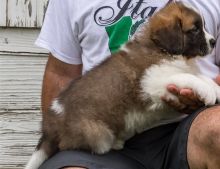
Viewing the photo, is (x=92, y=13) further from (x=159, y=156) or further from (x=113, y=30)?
(x=159, y=156)

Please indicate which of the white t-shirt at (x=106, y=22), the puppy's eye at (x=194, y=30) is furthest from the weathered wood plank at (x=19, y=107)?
the puppy's eye at (x=194, y=30)

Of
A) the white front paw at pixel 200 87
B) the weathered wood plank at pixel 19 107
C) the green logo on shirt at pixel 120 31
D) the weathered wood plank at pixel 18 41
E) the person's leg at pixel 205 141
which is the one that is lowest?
the weathered wood plank at pixel 19 107

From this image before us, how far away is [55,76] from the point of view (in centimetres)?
Result: 433

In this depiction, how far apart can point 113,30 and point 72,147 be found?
71cm

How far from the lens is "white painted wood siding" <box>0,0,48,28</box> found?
451 centimetres

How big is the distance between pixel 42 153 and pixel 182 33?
3.16ft

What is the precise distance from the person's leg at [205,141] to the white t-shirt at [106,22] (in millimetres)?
573

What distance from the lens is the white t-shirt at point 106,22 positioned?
3883mm

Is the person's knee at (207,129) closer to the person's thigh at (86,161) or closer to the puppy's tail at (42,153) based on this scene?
the person's thigh at (86,161)

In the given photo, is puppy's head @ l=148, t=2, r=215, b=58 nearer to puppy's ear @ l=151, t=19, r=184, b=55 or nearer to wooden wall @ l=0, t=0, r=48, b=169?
puppy's ear @ l=151, t=19, r=184, b=55

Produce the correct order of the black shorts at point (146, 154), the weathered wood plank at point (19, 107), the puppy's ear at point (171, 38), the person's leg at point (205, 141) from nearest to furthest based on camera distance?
the person's leg at point (205, 141) < the black shorts at point (146, 154) < the puppy's ear at point (171, 38) < the weathered wood plank at point (19, 107)

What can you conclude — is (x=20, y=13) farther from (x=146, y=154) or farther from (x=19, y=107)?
(x=146, y=154)

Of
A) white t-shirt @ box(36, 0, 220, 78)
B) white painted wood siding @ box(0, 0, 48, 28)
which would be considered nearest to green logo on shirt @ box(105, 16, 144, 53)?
white t-shirt @ box(36, 0, 220, 78)

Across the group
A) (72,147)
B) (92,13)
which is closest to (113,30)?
(92,13)
